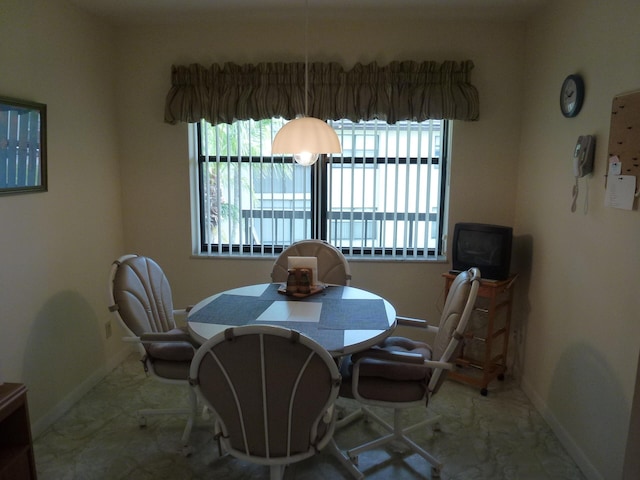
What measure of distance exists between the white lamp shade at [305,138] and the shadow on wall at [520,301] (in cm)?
163

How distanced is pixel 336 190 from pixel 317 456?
1.82 meters

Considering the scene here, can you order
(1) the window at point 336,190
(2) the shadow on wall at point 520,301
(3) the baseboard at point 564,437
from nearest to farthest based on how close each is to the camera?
(3) the baseboard at point 564,437 < (2) the shadow on wall at point 520,301 < (1) the window at point 336,190

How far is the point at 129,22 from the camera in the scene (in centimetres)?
314

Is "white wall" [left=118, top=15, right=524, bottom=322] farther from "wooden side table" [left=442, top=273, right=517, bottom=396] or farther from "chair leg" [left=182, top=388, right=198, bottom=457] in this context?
"chair leg" [left=182, top=388, right=198, bottom=457]

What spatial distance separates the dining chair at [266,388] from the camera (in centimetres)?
144

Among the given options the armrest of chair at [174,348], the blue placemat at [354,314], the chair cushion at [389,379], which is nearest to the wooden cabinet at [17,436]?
the armrest of chair at [174,348]

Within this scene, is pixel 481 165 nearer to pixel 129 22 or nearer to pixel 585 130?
pixel 585 130

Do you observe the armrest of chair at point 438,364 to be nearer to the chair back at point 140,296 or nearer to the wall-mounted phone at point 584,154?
the wall-mounted phone at point 584,154

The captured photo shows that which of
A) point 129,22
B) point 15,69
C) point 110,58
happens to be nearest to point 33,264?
point 15,69

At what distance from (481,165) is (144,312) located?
2.43m

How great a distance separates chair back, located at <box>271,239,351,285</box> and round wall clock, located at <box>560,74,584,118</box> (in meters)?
1.55

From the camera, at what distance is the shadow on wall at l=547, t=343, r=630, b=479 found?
6.35 feet

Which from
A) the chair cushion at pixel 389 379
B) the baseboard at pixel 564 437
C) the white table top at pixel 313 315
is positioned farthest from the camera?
the baseboard at pixel 564 437

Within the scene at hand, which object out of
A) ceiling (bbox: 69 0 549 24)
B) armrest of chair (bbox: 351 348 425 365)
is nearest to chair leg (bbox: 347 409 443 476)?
armrest of chair (bbox: 351 348 425 365)
